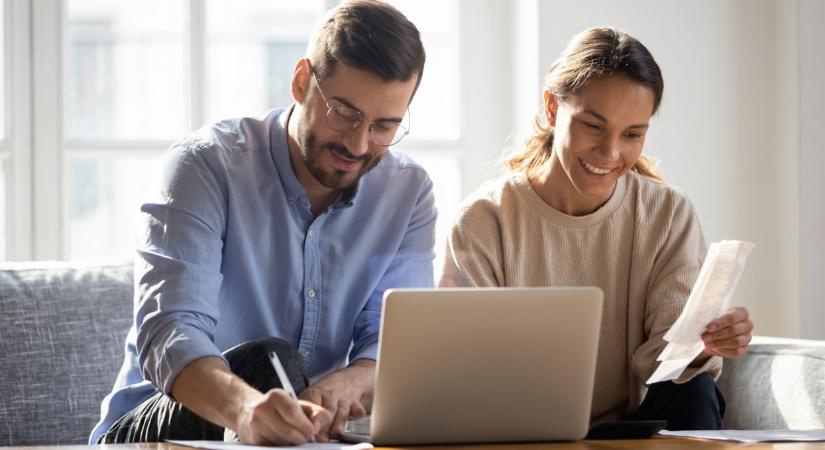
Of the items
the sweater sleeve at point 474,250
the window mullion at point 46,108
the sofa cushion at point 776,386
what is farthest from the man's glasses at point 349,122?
the window mullion at point 46,108

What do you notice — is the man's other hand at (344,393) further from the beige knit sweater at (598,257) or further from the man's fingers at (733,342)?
the man's fingers at (733,342)

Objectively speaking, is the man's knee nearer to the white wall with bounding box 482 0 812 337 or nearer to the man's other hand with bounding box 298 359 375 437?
the man's other hand with bounding box 298 359 375 437

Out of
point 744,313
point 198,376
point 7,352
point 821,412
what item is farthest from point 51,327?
point 821,412

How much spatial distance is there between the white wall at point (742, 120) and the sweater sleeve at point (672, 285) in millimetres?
849

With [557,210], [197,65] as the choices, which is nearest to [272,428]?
[557,210]

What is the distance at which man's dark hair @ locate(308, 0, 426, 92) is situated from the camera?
1.66 m

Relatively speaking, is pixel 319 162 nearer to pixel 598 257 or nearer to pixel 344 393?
pixel 344 393

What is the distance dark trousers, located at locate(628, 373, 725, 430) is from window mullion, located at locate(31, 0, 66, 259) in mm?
1689

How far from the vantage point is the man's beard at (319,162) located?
1695mm

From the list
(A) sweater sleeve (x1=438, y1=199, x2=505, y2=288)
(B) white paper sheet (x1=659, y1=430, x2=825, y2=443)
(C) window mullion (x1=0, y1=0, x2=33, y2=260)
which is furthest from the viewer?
(C) window mullion (x1=0, y1=0, x2=33, y2=260)

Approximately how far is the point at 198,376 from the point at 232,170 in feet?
1.40

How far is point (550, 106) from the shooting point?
6.55 ft

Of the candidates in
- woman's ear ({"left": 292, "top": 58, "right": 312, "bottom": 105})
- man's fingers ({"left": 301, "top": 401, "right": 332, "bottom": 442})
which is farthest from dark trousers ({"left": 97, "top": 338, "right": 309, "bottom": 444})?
woman's ear ({"left": 292, "top": 58, "right": 312, "bottom": 105})

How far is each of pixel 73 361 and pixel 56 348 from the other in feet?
0.13
